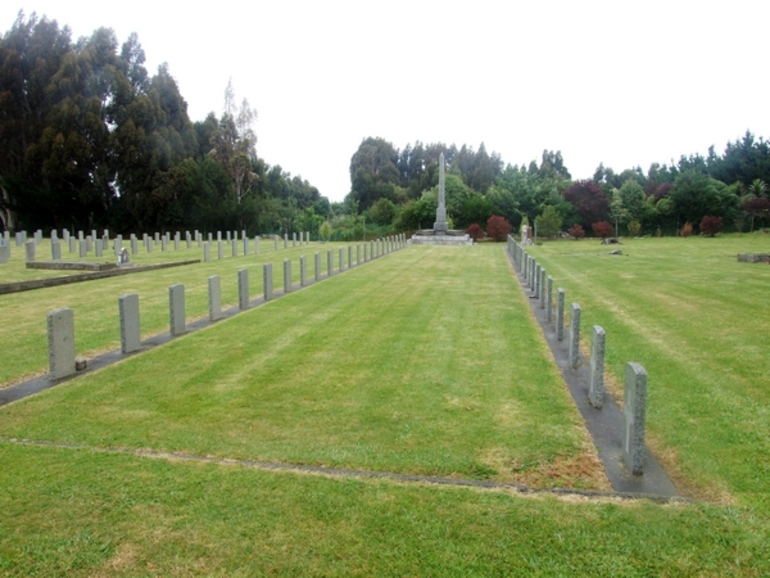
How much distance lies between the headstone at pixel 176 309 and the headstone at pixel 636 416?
25.7 ft

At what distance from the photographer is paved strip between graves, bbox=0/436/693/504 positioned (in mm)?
4594

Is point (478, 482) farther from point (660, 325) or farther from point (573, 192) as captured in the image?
point (573, 192)

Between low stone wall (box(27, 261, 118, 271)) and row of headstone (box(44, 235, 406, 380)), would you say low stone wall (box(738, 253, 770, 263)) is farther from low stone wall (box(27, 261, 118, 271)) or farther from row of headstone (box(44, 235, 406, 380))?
low stone wall (box(27, 261, 118, 271))

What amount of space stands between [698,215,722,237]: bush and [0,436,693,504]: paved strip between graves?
175ft

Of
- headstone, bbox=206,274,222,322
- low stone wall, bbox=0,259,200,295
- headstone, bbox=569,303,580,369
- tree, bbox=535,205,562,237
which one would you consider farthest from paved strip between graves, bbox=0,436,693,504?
→ tree, bbox=535,205,562,237

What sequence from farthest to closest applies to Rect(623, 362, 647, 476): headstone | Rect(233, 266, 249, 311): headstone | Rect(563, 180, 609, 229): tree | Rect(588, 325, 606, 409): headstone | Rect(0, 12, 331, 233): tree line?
Rect(563, 180, 609, 229): tree → Rect(0, 12, 331, 233): tree line → Rect(233, 266, 249, 311): headstone → Rect(588, 325, 606, 409): headstone → Rect(623, 362, 647, 476): headstone

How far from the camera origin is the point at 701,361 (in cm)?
855

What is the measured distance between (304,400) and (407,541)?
10.9 feet

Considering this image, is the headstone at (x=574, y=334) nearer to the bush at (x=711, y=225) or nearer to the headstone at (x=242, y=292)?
the headstone at (x=242, y=292)

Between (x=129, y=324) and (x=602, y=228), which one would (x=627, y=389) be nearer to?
(x=129, y=324)

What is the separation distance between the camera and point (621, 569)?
141 inches

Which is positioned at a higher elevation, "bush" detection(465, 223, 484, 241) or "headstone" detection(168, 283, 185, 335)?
"bush" detection(465, 223, 484, 241)

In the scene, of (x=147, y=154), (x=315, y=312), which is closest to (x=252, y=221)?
(x=147, y=154)

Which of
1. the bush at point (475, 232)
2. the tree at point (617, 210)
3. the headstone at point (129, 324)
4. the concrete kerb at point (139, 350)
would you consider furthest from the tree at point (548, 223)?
the headstone at point (129, 324)
